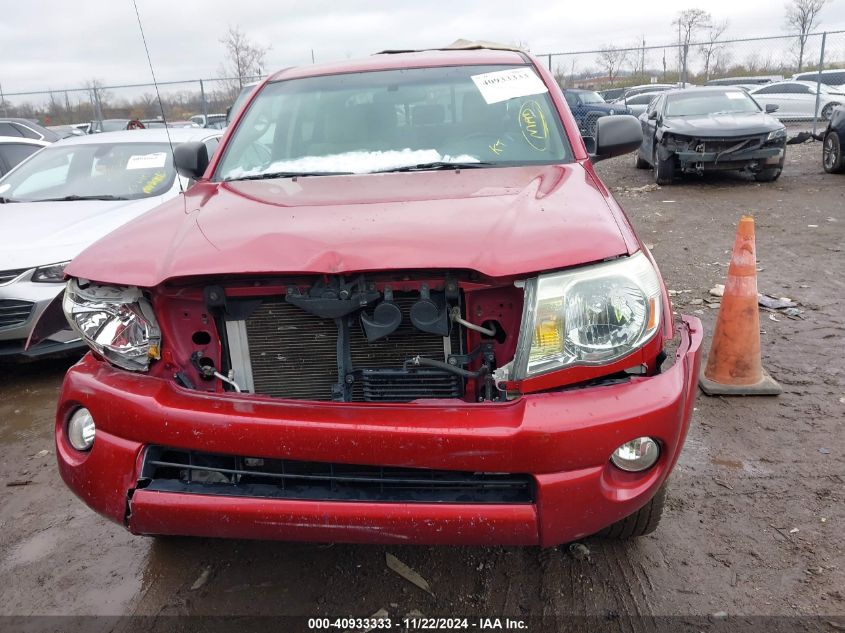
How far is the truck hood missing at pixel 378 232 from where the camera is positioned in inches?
73.5

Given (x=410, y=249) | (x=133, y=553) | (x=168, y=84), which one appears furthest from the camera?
(x=168, y=84)

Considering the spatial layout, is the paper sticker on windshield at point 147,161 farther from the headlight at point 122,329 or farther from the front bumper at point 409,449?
the front bumper at point 409,449

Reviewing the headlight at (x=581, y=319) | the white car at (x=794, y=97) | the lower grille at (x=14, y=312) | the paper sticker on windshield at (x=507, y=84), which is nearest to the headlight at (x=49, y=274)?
the lower grille at (x=14, y=312)

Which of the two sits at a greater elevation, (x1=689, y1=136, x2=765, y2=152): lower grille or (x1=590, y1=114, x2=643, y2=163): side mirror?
(x1=590, y1=114, x2=643, y2=163): side mirror

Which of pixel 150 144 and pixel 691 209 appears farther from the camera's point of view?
pixel 691 209

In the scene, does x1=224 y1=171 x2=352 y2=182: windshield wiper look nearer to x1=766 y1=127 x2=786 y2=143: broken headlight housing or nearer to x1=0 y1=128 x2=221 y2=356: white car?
x1=0 y1=128 x2=221 y2=356: white car

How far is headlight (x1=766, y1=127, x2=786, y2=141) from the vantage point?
9.43m

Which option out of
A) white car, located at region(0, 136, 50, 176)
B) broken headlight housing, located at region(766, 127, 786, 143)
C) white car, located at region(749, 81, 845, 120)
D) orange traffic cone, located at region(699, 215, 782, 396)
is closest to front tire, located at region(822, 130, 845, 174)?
broken headlight housing, located at region(766, 127, 786, 143)

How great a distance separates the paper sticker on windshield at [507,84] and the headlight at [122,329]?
191 centimetres

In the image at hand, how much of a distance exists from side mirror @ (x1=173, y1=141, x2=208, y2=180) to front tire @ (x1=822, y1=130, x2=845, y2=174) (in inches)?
395

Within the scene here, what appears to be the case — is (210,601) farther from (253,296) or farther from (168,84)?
(168,84)

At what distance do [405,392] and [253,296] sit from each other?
1.80 feet

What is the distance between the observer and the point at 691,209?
8828mm

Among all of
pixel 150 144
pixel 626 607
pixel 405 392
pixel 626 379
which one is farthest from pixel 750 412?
pixel 150 144
